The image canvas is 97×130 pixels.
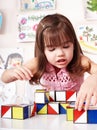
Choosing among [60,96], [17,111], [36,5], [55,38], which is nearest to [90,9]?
[36,5]

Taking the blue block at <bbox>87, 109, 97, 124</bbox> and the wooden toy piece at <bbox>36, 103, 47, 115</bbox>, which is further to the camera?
the wooden toy piece at <bbox>36, 103, 47, 115</bbox>

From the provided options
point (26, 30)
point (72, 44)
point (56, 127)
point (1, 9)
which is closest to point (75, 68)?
point (72, 44)

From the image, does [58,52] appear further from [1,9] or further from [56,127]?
[1,9]

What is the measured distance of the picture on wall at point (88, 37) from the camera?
1.42 metres

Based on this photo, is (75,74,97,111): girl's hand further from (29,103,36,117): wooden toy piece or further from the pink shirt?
the pink shirt

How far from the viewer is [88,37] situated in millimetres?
1436

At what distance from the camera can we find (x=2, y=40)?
5.22ft

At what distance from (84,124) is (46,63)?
0.55 m

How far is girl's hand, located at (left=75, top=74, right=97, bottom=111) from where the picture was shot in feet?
1.54

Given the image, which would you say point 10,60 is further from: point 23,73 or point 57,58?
point 23,73

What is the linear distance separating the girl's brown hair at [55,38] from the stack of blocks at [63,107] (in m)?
0.24

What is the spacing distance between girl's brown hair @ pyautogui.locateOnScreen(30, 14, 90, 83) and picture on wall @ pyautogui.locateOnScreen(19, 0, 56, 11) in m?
0.57

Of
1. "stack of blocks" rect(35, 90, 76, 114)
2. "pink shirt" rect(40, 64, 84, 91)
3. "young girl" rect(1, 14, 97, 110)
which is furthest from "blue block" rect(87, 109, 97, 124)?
"pink shirt" rect(40, 64, 84, 91)

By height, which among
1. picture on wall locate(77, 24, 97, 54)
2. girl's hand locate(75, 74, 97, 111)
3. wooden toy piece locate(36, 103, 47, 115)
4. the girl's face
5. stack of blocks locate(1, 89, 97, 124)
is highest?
picture on wall locate(77, 24, 97, 54)
